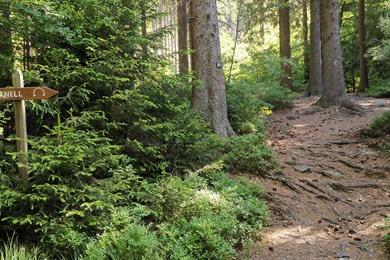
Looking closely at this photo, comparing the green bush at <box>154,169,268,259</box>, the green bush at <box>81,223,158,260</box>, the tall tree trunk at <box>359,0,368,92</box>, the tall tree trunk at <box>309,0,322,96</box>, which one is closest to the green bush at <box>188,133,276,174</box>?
the green bush at <box>154,169,268,259</box>

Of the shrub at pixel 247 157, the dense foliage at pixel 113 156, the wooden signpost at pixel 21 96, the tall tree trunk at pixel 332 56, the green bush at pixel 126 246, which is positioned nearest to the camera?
the green bush at pixel 126 246

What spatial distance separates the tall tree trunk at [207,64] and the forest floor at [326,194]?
187 cm

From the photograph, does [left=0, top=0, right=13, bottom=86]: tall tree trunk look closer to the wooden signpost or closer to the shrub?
the wooden signpost

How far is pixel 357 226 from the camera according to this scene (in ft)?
21.9

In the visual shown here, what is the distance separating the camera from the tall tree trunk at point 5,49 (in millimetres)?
5660

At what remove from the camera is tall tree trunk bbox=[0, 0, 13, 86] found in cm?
566

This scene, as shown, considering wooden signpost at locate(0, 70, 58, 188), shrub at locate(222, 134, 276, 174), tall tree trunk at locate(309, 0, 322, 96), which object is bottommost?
shrub at locate(222, 134, 276, 174)

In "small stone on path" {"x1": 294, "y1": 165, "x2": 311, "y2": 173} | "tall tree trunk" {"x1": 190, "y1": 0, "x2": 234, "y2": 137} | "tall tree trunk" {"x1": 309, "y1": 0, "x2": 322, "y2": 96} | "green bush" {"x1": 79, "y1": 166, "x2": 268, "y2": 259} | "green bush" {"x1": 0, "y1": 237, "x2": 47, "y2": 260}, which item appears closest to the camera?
"green bush" {"x1": 0, "y1": 237, "x2": 47, "y2": 260}

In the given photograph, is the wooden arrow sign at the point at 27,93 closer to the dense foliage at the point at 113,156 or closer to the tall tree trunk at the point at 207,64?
the dense foliage at the point at 113,156

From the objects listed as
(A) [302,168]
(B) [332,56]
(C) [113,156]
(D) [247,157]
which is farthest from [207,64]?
(B) [332,56]

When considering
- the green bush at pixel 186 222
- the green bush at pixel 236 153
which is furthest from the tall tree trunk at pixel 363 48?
the green bush at pixel 186 222

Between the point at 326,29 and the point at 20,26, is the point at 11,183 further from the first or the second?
the point at 326,29

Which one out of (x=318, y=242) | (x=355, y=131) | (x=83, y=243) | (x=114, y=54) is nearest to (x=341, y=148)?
(x=355, y=131)

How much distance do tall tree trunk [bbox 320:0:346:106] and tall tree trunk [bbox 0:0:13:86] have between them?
34.7 ft
